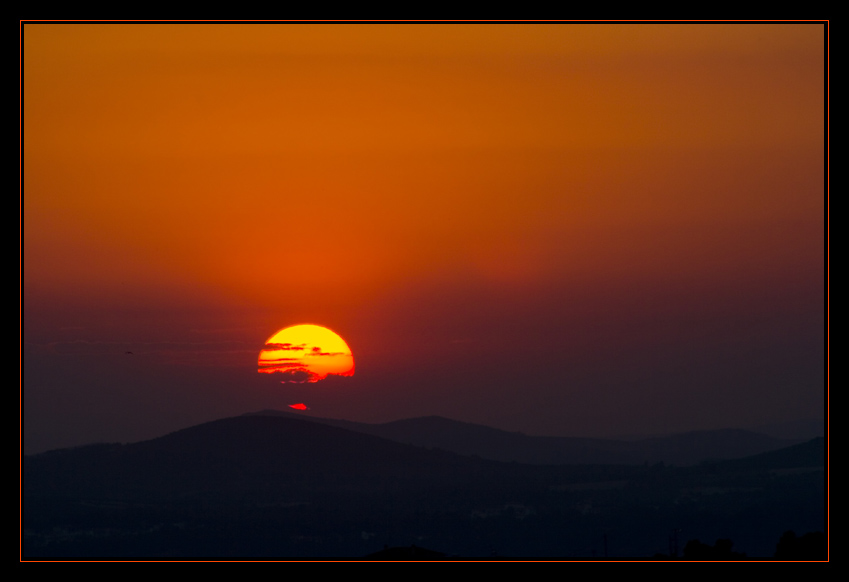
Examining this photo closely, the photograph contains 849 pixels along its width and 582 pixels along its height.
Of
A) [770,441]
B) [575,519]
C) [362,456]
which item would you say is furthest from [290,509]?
[770,441]

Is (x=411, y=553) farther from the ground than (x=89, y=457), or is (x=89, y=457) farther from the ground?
(x=411, y=553)

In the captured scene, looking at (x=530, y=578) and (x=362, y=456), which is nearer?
(x=530, y=578)

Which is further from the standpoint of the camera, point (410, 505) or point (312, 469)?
point (312, 469)

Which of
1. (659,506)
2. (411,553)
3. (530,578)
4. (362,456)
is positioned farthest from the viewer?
(362,456)

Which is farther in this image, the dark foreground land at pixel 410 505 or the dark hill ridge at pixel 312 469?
the dark hill ridge at pixel 312 469

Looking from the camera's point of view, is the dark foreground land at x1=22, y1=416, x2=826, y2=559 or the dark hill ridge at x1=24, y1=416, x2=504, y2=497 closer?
the dark foreground land at x1=22, y1=416, x2=826, y2=559

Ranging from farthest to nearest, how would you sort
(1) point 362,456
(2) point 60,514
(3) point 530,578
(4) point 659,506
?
(1) point 362,456 → (2) point 60,514 → (4) point 659,506 → (3) point 530,578

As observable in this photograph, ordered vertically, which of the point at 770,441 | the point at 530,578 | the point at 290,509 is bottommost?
the point at 290,509

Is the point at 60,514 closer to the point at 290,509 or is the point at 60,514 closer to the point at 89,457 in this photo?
the point at 89,457
